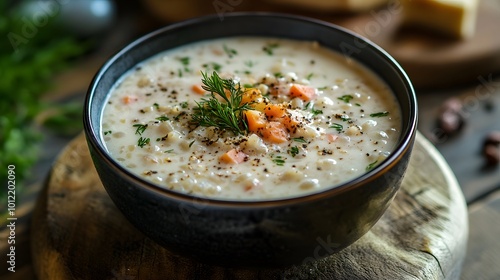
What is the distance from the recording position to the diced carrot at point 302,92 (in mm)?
2303

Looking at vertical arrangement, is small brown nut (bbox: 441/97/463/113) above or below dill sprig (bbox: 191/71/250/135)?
below

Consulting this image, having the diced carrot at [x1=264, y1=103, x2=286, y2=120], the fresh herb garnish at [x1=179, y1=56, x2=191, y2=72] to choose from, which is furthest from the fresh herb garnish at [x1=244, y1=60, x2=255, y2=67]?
the diced carrot at [x1=264, y1=103, x2=286, y2=120]

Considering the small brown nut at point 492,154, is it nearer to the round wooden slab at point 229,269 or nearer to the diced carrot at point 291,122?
the round wooden slab at point 229,269

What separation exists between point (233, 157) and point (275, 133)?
0.58 ft

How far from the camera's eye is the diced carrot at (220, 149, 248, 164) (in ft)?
6.57

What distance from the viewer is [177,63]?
8.44ft

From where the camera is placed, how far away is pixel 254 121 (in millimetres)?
2125

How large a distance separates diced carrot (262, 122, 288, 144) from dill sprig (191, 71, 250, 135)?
0.23ft

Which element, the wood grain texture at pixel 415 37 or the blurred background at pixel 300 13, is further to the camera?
the wood grain texture at pixel 415 37

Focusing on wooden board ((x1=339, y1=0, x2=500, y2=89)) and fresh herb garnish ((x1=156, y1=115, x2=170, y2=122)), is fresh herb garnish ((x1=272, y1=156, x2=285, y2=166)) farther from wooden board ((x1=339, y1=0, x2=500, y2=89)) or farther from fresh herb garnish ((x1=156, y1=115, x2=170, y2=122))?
wooden board ((x1=339, y1=0, x2=500, y2=89))

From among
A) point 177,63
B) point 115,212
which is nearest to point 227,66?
point 177,63

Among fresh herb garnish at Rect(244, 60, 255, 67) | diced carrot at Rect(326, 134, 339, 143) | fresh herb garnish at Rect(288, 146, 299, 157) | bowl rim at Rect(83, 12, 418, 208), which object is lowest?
fresh herb garnish at Rect(244, 60, 255, 67)

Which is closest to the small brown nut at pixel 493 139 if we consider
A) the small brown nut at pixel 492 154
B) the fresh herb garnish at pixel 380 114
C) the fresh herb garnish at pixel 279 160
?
the small brown nut at pixel 492 154

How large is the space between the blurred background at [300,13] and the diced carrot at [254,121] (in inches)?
44.1
